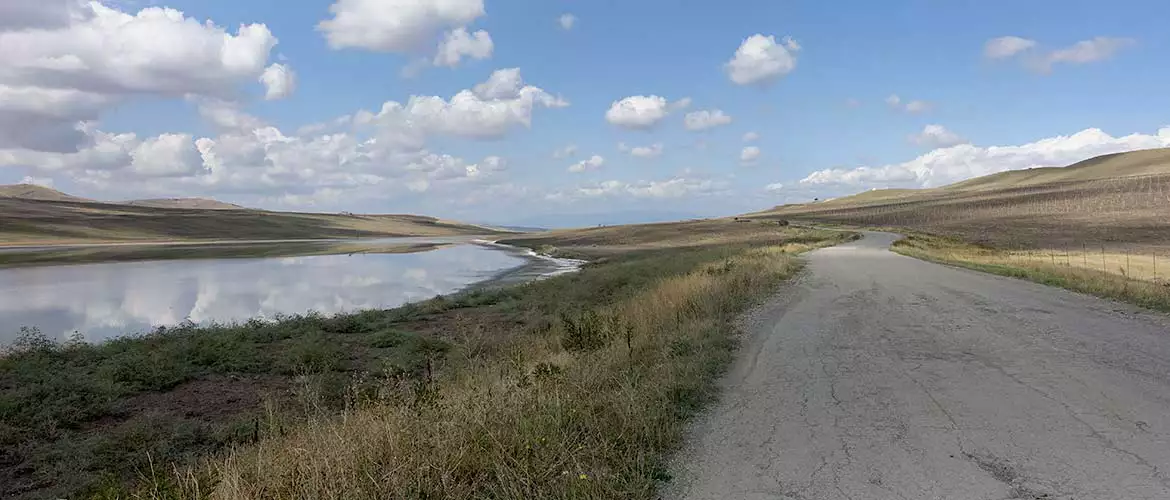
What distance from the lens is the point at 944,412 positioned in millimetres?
5887

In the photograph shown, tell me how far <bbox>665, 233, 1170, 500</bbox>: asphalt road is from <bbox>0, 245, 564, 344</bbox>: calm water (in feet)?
66.5

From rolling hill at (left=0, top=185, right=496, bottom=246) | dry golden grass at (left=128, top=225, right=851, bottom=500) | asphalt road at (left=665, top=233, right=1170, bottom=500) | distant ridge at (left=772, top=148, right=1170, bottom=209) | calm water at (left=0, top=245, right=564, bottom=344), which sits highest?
distant ridge at (left=772, top=148, right=1170, bottom=209)

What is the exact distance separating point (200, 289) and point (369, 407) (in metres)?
32.7

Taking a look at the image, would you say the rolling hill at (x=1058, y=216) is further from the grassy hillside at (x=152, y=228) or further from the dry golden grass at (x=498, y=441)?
the grassy hillside at (x=152, y=228)

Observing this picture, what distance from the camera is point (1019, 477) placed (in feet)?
14.4

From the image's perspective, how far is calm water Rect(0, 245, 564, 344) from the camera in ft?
75.9

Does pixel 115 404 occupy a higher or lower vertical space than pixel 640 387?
lower

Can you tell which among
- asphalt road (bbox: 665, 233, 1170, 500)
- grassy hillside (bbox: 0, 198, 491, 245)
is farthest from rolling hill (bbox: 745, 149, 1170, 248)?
grassy hillside (bbox: 0, 198, 491, 245)

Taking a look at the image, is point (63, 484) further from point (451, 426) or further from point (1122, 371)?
point (1122, 371)

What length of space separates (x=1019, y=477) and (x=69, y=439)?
10.7m

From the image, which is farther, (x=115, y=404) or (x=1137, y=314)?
(x=1137, y=314)

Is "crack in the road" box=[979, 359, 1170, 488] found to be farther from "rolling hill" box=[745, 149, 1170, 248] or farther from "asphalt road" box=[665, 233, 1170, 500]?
"rolling hill" box=[745, 149, 1170, 248]

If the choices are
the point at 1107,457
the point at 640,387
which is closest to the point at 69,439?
the point at 640,387

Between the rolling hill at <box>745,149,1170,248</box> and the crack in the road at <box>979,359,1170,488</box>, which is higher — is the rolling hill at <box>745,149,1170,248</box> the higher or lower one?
the higher one
